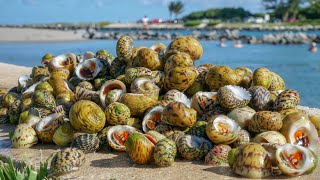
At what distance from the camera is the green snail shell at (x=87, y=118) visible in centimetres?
515

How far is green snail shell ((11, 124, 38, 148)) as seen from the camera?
5379 millimetres

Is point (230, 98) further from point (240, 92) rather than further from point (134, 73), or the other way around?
point (134, 73)

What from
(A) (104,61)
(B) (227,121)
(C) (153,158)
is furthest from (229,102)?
(A) (104,61)

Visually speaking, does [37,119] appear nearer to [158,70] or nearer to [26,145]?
[26,145]

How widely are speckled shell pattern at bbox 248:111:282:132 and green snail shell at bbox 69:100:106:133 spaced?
1.57m

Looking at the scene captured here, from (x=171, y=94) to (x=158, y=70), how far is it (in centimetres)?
80

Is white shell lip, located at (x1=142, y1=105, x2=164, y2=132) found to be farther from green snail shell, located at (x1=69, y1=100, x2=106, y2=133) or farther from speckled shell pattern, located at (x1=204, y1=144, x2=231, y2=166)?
speckled shell pattern, located at (x1=204, y1=144, x2=231, y2=166)

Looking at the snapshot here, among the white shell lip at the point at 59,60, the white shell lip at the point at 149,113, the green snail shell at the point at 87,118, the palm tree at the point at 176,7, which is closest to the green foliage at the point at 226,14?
the palm tree at the point at 176,7

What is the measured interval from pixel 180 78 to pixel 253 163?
177cm

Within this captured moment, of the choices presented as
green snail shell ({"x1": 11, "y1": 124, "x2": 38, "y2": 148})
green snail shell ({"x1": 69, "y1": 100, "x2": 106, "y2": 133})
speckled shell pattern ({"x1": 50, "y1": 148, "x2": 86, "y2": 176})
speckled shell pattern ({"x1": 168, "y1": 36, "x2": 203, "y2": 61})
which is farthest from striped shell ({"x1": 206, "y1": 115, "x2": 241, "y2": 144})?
green snail shell ({"x1": 11, "y1": 124, "x2": 38, "y2": 148})

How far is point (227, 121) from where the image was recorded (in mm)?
4941

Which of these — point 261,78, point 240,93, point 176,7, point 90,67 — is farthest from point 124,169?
point 176,7

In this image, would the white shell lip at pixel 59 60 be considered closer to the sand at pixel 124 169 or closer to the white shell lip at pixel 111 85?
the white shell lip at pixel 111 85

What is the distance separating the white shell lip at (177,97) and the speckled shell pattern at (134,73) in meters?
0.49
